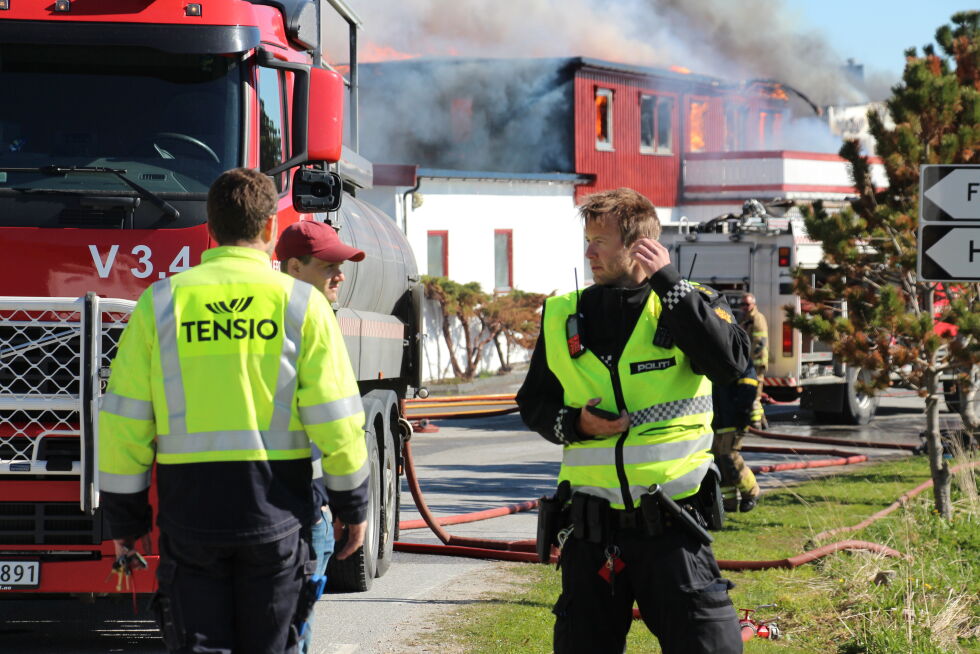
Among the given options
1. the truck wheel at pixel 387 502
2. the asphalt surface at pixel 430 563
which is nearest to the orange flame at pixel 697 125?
the asphalt surface at pixel 430 563

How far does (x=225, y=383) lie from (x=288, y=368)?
0.18 m

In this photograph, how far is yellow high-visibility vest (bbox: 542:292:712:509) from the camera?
14.0ft

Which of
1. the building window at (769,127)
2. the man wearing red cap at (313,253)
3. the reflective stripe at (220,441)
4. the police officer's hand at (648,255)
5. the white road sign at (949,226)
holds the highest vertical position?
→ the building window at (769,127)

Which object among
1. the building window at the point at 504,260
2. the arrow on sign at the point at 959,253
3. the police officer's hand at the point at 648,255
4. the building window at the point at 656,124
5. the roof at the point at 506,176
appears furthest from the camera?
the building window at the point at 656,124

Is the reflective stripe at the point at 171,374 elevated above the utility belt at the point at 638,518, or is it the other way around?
the reflective stripe at the point at 171,374

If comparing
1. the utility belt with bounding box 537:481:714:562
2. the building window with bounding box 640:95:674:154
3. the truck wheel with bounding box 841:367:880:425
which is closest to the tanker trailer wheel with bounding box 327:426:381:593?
the utility belt with bounding box 537:481:714:562

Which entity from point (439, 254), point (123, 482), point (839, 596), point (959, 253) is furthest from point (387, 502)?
point (439, 254)

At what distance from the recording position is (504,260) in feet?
98.2

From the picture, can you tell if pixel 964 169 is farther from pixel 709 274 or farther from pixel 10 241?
pixel 709 274

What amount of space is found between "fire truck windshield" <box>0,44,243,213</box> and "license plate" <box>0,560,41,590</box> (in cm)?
173

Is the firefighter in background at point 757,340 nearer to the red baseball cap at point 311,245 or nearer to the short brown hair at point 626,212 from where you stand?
the red baseball cap at point 311,245

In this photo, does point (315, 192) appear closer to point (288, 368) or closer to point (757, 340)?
point (288, 368)

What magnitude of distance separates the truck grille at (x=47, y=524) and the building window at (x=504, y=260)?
78.0 feet

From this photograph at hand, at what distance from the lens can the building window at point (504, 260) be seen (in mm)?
29672
